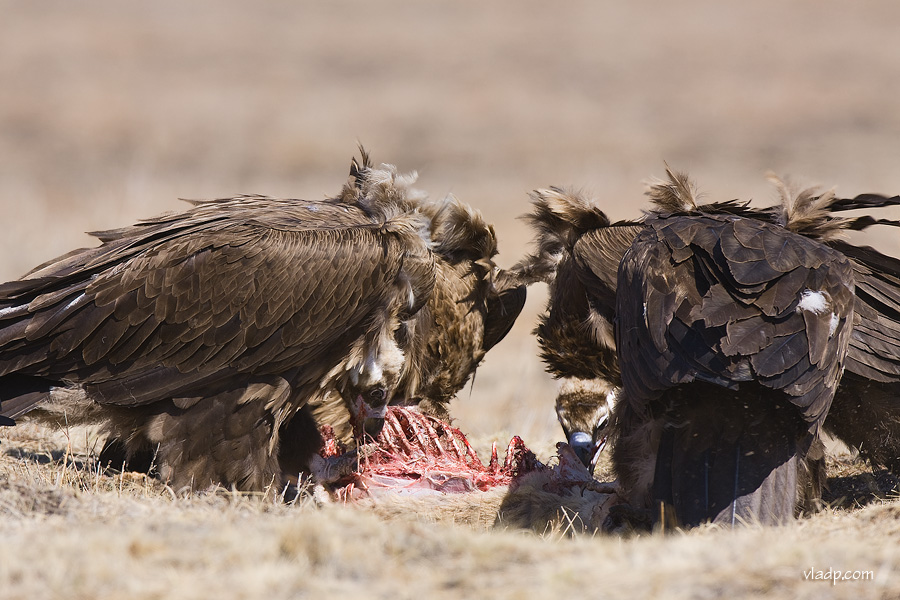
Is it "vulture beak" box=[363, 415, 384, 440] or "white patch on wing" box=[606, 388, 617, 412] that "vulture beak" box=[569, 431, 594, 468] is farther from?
"vulture beak" box=[363, 415, 384, 440]

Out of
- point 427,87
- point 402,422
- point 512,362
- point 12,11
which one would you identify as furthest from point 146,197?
point 12,11

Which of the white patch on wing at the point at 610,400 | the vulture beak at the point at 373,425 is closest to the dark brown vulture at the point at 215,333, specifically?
the vulture beak at the point at 373,425

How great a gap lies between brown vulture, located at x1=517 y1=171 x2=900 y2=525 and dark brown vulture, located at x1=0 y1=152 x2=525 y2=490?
4.61ft

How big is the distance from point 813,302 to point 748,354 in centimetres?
52

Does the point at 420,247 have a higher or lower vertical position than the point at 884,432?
higher

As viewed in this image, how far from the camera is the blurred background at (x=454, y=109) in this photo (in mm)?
18188

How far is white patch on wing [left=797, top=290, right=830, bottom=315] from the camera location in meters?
4.43

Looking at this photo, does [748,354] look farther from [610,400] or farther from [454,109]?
[454,109]

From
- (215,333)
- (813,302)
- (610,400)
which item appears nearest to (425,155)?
(610,400)

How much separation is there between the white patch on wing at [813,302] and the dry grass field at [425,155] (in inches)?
36.1

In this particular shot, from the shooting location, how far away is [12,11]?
142 feet

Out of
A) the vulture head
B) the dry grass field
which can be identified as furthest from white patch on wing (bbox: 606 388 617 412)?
the dry grass field

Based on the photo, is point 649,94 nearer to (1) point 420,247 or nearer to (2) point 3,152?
(2) point 3,152

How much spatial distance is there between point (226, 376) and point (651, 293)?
221 centimetres
